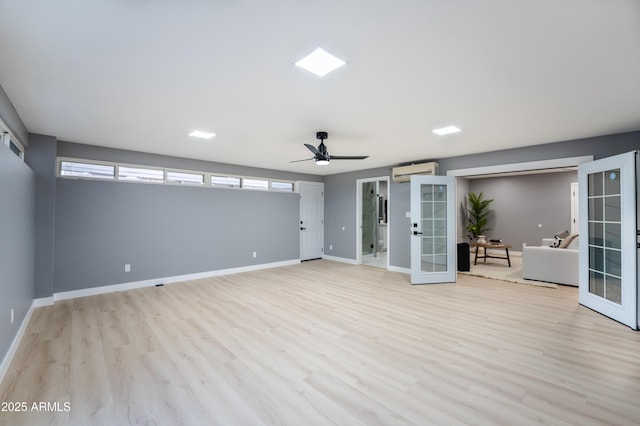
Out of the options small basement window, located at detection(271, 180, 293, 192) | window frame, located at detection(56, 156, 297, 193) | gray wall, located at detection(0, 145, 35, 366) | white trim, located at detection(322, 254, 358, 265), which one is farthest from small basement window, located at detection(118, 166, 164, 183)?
white trim, located at detection(322, 254, 358, 265)

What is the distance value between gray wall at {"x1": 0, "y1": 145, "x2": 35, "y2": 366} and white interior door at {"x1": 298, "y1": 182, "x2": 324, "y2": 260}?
518 cm

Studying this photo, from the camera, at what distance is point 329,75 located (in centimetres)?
231

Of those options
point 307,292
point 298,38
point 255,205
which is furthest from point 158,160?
point 298,38

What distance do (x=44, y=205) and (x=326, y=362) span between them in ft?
15.2

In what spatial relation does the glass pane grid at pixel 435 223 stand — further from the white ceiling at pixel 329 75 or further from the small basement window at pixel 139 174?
the small basement window at pixel 139 174

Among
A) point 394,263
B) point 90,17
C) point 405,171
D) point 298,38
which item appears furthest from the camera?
point 394,263

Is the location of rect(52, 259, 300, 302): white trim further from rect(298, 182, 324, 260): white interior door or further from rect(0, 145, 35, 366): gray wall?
rect(298, 182, 324, 260): white interior door

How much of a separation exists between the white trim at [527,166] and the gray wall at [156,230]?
4.32 meters

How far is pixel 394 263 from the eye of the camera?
6492mm

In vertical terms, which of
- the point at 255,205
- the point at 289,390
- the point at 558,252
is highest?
the point at 255,205

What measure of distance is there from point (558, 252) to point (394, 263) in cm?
308

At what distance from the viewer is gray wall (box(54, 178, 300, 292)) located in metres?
4.32

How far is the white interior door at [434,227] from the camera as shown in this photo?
5.32 meters

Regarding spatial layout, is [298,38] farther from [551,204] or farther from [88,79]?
[551,204]
